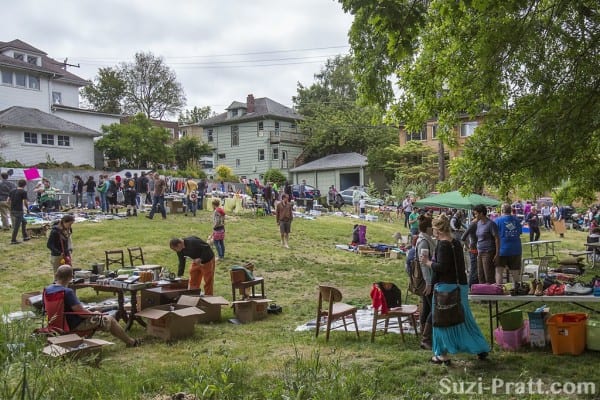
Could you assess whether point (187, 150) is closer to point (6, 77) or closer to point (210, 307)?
point (6, 77)

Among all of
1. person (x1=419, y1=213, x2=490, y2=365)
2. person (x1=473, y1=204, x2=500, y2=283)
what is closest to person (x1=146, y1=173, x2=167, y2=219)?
person (x1=473, y1=204, x2=500, y2=283)

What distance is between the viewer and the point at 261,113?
49.5 metres

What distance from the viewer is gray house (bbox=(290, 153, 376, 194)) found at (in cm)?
4516

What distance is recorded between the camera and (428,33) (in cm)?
1149

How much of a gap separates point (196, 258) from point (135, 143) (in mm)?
28856

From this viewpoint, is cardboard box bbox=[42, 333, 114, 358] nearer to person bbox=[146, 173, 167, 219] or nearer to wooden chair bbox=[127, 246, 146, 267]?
wooden chair bbox=[127, 246, 146, 267]

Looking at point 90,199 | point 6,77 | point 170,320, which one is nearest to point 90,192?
point 90,199

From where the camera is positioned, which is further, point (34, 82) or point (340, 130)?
point (340, 130)

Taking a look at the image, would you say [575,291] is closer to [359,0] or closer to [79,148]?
[359,0]

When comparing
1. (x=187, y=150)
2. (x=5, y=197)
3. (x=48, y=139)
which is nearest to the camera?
(x=5, y=197)

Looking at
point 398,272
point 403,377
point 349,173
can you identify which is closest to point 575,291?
point 403,377

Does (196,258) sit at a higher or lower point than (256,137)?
lower

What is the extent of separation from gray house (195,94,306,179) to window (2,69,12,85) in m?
20.7

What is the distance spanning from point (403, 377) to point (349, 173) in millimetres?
40406
